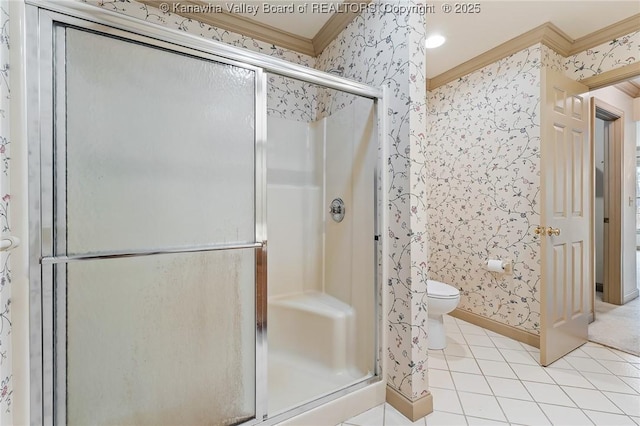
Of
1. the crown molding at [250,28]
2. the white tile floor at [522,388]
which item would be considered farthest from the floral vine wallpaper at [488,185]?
the crown molding at [250,28]

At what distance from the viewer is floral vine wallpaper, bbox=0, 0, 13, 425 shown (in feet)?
2.62

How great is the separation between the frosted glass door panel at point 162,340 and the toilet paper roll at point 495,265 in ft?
6.52

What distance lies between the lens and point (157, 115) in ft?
3.48

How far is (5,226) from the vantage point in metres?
0.81

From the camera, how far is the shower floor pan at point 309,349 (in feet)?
5.31

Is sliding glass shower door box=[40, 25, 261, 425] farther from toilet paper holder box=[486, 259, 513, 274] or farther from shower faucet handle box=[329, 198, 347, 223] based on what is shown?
toilet paper holder box=[486, 259, 513, 274]

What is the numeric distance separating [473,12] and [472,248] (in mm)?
1807

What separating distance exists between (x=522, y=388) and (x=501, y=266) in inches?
35.4

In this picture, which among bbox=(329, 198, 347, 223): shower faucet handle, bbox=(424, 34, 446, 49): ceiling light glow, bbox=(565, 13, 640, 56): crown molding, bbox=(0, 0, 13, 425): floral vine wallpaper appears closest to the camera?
bbox=(0, 0, 13, 425): floral vine wallpaper

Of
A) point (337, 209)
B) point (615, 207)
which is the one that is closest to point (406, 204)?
point (337, 209)

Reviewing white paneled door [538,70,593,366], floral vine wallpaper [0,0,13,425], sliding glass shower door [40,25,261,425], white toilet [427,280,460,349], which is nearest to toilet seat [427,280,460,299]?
white toilet [427,280,460,349]

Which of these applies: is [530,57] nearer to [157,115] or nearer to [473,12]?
[473,12]

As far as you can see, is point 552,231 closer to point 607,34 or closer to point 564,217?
point 564,217

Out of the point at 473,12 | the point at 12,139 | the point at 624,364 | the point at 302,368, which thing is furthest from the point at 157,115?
the point at 624,364
